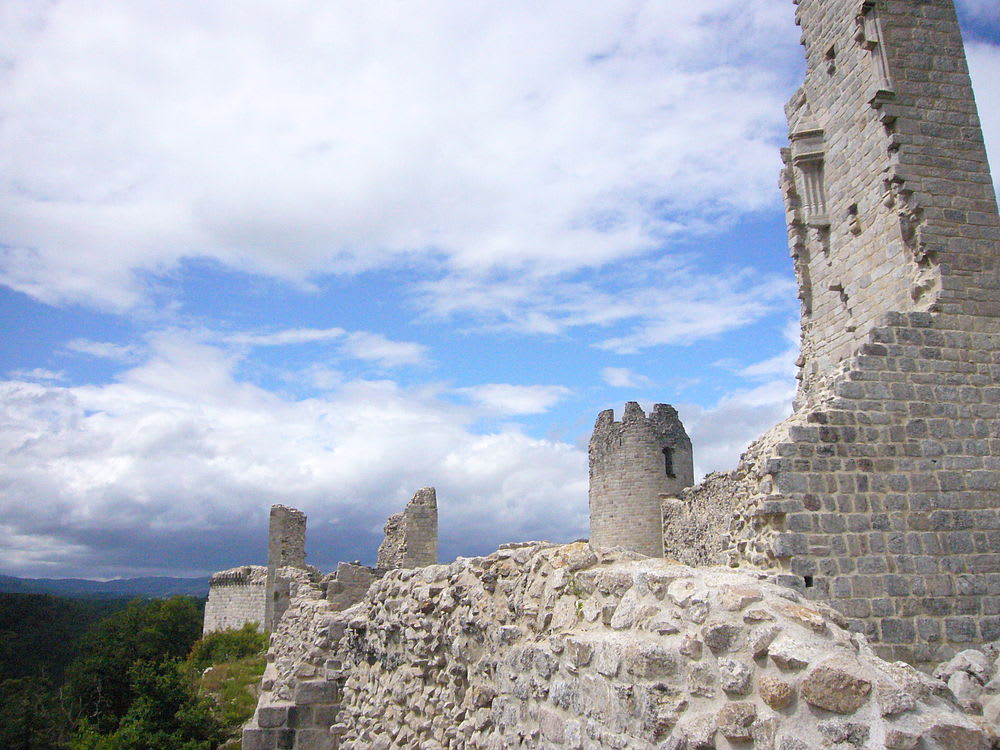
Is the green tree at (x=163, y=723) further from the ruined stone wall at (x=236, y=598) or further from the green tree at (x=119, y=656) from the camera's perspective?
the ruined stone wall at (x=236, y=598)

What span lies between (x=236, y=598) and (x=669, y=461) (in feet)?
55.7

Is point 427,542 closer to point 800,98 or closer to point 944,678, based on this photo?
point 800,98

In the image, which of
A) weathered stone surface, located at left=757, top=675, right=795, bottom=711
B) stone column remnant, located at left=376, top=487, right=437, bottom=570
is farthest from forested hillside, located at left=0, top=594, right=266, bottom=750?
weathered stone surface, located at left=757, top=675, right=795, bottom=711

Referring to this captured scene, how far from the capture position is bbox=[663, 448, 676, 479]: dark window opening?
2448 centimetres

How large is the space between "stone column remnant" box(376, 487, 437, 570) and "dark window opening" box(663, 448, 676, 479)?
7907 millimetres

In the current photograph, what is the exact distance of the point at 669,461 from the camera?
2467 cm

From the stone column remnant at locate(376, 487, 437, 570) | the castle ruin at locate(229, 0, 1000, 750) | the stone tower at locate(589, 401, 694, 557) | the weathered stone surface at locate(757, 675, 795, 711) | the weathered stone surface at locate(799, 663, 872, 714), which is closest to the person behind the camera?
the weathered stone surface at locate(799, 663, 872, 714)

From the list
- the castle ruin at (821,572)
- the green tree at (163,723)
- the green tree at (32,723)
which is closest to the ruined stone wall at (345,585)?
the castle ruin at (821,572)

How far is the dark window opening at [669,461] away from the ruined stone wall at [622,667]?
734 inches

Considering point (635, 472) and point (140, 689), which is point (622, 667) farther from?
point (635, 472)

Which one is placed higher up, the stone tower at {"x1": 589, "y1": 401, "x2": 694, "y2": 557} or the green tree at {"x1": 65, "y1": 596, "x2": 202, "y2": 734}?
the stone tower at {"x1": 589, "y1": 401, "x2": 694, "y2": 557}

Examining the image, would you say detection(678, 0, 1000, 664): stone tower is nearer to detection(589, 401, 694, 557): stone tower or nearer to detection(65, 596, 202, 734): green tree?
detection(589, 401, 694, 557): stone tower

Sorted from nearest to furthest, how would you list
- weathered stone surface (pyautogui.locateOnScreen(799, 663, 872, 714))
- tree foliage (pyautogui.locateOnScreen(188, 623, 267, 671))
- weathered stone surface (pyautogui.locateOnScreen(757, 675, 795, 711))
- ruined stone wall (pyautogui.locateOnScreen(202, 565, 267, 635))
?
1. weathered stone surface (pyautogui.locateOnScreen(799, 663, 872, 714))
2. weathered stone surface (pyautogui.locateOnScreen(757, 675, 795, 711))
3. tree foliage (pyautogui.locateOnScreen(188, 623, 267, 671))
4. ruined stone wall (pyautogui.locateOnScreen(202, 565, 267, 635))

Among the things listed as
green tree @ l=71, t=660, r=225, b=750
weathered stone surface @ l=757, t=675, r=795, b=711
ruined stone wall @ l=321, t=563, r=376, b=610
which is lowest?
green tree @ l=71, t=660, r=225, b=750
